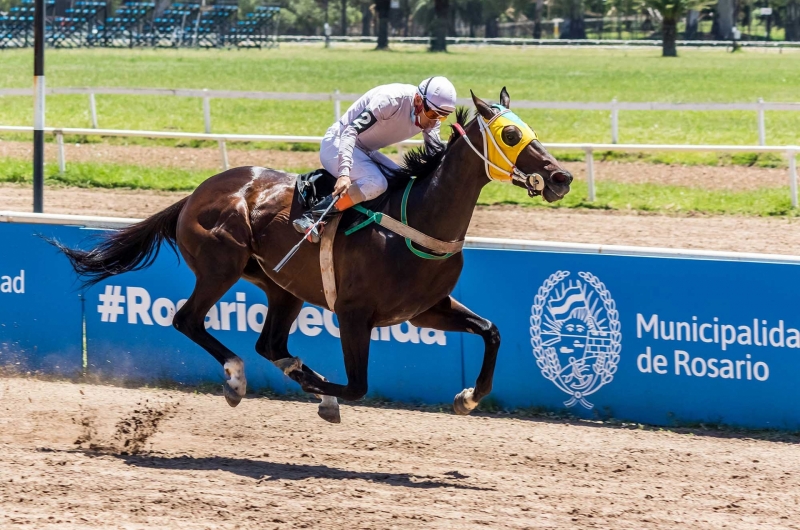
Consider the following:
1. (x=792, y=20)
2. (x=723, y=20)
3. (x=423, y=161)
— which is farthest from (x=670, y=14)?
(x=423, y=161)

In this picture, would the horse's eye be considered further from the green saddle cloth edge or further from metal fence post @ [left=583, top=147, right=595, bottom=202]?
metal fence post @ [left=583, top=147, right=595, bottom=202]

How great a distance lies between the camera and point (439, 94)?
5.91 metres

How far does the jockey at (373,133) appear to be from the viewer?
601 cm

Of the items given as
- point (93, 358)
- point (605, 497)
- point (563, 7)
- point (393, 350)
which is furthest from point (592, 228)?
point (563, 7)

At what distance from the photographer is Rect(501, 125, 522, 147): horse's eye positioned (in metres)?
5.70

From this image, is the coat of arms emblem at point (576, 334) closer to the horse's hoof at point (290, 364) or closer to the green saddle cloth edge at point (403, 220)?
the green saddle cloth edge at point (403, 220)

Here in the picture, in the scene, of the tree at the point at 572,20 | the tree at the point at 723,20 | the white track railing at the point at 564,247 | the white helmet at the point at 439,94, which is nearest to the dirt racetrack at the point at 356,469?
the white track railing at the point at 564,247

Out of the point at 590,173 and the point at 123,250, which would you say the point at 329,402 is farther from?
the point at 590,173

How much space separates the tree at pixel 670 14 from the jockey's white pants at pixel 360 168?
42.2 meters

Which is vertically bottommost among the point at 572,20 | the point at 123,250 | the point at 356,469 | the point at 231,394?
the point at 356,469

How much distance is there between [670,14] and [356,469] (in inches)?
1712

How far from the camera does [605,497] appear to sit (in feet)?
18.6

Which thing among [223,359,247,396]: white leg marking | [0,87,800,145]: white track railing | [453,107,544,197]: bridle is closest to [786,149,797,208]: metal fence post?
[0,87,800,145]: white track railing

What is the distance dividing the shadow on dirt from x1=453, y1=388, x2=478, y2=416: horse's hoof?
1.53 feet
